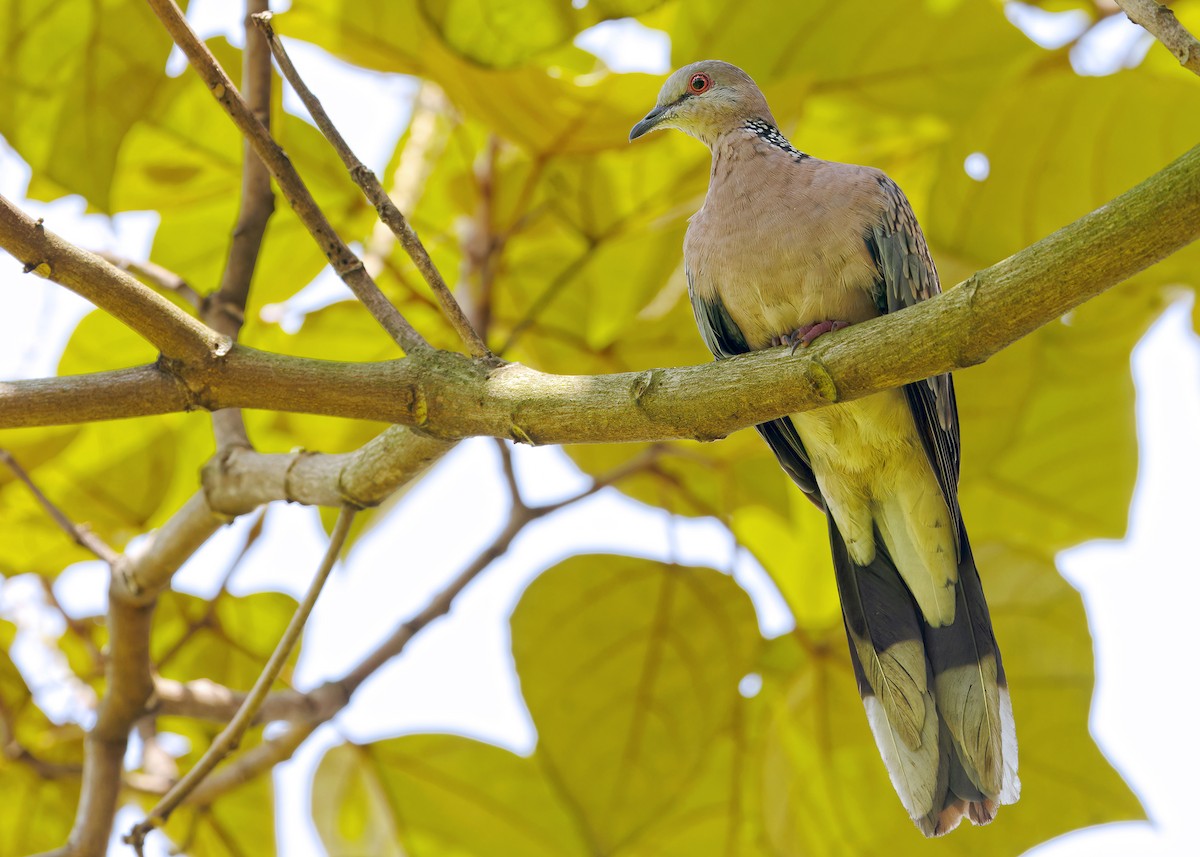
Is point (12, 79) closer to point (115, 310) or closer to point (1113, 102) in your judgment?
point (115, 310)

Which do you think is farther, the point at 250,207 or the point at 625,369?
the point at 625,369

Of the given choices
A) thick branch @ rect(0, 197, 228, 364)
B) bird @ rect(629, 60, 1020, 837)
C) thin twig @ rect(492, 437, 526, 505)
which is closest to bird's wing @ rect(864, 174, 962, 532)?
bird @ rect(629, 60, 1020, 837)

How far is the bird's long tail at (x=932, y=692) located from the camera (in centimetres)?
176

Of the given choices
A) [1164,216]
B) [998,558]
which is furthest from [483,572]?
[1164,216]

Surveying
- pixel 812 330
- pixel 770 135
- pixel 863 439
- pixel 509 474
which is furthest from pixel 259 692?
pixel 770 135

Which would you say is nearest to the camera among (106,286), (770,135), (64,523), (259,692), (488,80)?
(106,286)

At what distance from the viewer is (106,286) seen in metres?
1.18

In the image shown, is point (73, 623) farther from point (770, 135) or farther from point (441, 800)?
point (770, 135)

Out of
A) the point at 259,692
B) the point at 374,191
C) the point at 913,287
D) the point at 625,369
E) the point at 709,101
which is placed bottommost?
the point at 259,692

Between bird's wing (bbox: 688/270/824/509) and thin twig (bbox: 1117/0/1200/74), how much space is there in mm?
955

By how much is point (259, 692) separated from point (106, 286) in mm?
578

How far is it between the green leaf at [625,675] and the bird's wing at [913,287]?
1.40 feet

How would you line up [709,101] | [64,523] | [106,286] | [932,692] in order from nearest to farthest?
1. [106,286]
2. [64,523]
3. [932,692]
4. [709,101]

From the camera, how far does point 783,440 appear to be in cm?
199
